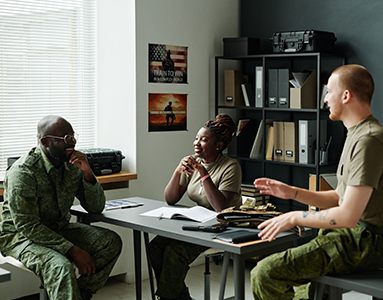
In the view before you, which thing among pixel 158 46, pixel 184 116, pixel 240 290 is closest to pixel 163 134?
pixel 184 116

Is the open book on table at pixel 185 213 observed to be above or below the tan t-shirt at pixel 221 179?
below

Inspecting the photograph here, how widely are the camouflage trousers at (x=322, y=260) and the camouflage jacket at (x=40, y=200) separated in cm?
123

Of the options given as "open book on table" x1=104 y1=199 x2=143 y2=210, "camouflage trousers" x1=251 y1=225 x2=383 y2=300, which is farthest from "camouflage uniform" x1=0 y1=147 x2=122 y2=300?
"camouflage trousers" x1=251 y1=225 x2=383 y2=300

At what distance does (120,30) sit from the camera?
14.1 feet

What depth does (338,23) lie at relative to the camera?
427 centimetres

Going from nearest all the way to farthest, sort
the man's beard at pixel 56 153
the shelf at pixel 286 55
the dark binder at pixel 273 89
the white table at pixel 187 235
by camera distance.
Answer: the white table at pixel 187 235
the man's beard at pixel 56 153
the shelf at pixel 286 55
the dark binder at pixel 273 89

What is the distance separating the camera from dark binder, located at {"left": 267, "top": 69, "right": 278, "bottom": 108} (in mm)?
4430

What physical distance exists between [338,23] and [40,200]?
2787 millimetres

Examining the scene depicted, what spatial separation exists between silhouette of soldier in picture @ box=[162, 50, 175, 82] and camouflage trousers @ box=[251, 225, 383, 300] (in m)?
2.49

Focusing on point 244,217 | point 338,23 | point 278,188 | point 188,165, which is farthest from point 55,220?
point 338,23

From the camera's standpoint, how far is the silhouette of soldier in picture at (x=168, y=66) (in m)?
4.40

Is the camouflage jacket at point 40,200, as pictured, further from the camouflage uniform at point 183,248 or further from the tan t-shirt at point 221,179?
the tan t-shirt at point 221,179

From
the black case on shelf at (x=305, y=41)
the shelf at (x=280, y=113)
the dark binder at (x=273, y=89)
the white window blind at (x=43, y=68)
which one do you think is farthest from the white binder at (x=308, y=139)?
the white window blind at (x=43, y=68)

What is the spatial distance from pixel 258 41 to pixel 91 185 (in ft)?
7.48
